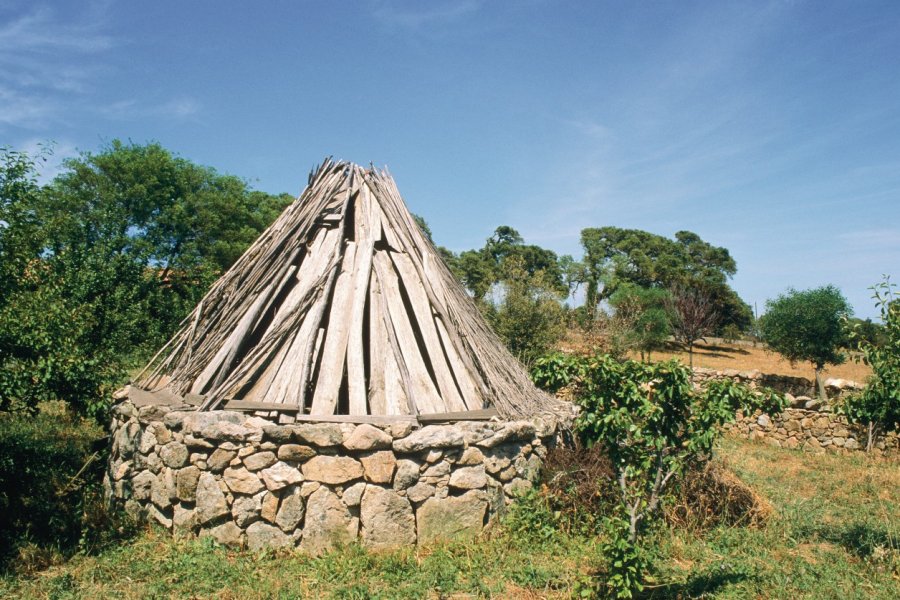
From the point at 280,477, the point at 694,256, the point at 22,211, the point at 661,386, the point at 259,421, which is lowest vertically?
the point at 280,477

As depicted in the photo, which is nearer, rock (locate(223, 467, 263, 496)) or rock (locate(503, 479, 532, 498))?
rock (locate(223, 467, 263, 496))

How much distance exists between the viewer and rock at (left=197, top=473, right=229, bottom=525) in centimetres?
576

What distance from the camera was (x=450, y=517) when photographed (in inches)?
232

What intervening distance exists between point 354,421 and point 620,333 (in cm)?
1702

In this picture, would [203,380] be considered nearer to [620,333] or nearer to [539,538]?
[539,538]

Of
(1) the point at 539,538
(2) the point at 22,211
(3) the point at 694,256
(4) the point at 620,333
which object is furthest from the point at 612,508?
(3) the point at 694,256

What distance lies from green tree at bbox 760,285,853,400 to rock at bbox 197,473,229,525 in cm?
2145

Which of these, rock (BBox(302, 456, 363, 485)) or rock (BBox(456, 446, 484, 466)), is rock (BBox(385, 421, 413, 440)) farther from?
rock (BBox(456, 446, 484, 466))

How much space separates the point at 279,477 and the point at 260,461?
0.86ft

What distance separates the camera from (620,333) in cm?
2103

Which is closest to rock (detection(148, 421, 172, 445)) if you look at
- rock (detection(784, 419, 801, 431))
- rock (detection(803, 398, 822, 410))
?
rock (detection(784, 419, 801, 431))

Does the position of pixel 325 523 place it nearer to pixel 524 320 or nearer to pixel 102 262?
pixel 102 262

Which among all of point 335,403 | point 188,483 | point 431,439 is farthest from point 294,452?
point 431,439

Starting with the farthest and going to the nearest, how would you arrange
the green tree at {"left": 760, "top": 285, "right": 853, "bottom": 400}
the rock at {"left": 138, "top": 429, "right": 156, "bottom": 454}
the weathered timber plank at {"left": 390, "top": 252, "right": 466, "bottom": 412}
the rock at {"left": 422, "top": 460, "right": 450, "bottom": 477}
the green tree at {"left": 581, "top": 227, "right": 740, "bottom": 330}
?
the green tree at {"left": 581, "top": 227, "right": 740, "bottom": 330}, the green tree at {"left": 760, "top": 285, "right": 853, "bottom": 400}, the weathered timber plank at {"left": 390, "top": 252, "right": 466, "bottom": 412}, the rock at {"left": 138, "top": 429, "right": 156, "bottom": 454}, the rock at {"left": 422, "top": 460, "right": 450, "bottom": 477}
